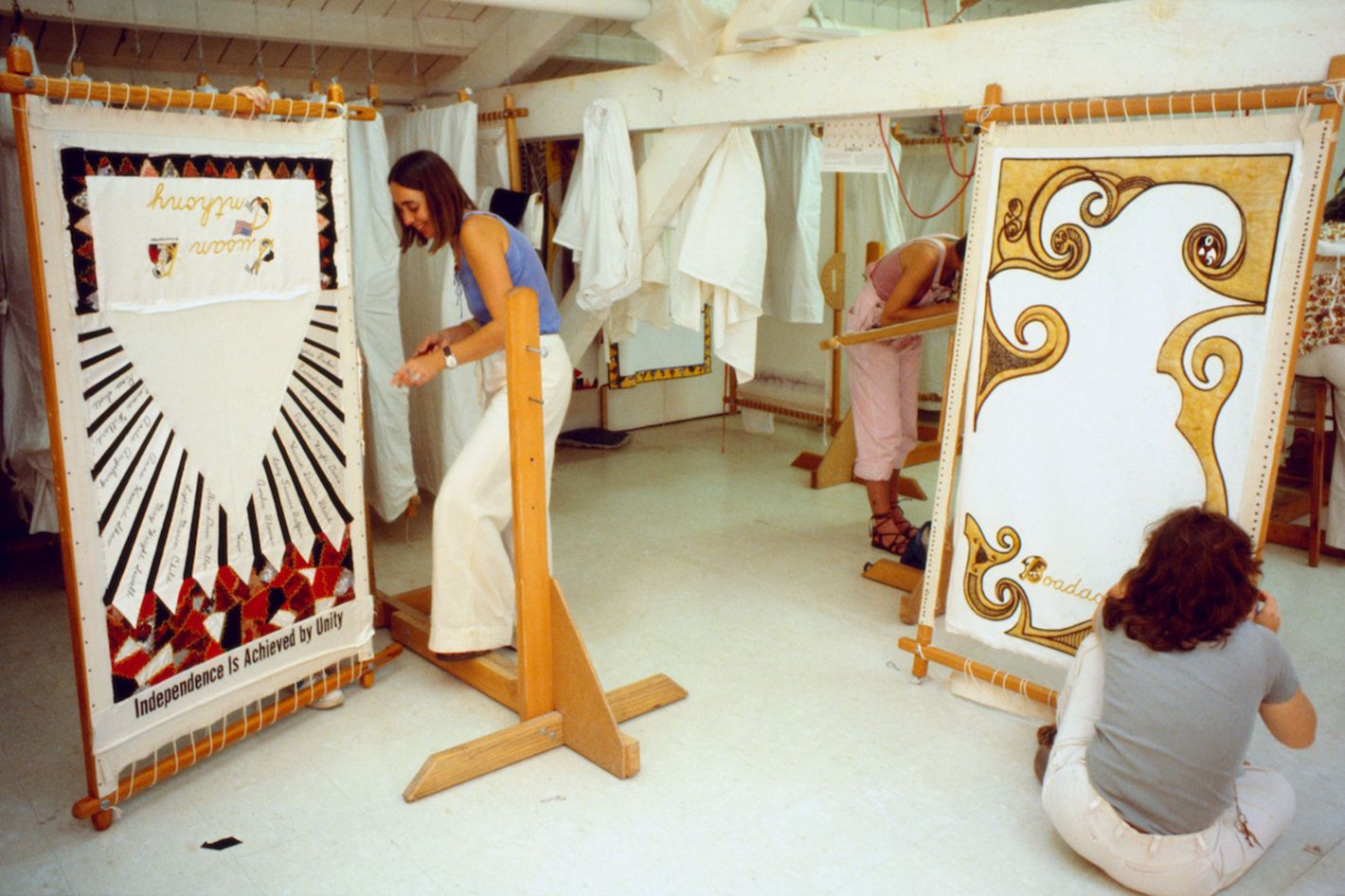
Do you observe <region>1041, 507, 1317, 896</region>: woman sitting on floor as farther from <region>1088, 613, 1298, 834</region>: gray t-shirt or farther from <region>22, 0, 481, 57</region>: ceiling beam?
<region>22, 0, 481, 57</region>: ceiling beam

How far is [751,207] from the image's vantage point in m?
3.97

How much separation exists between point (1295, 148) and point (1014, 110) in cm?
66

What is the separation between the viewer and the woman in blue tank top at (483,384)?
2.78 meters

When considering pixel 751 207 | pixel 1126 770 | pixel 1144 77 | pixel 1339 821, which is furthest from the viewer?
pixel 751 207

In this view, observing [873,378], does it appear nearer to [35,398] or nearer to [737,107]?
[737,107]

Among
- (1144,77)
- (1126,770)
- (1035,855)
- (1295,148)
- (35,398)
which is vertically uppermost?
(1144,77)

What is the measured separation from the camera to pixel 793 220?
5.38 metres

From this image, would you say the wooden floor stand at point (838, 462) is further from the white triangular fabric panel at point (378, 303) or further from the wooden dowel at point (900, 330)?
the white triangular fabric panel at point (378, 303)

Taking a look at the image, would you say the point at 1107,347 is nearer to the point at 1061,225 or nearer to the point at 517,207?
the point at 1061,225

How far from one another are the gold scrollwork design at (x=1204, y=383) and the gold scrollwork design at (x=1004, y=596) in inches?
19.8

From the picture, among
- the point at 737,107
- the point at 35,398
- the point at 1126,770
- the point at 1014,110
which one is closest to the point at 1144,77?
the point at 1014,110

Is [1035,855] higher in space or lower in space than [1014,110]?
lower

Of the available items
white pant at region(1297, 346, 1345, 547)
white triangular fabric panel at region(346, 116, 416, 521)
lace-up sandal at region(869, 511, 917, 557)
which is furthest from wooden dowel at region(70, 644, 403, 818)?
white pant at region(1297, 346, 1345, 547)

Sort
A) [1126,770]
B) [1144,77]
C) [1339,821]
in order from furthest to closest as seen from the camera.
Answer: [1144,77], [1339,821], [1126,770]
